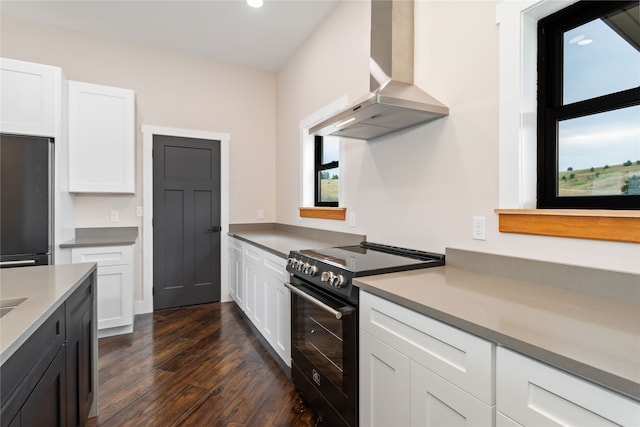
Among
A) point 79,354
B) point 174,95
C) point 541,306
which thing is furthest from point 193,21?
point 541,306

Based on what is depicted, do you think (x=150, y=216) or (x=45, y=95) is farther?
(x=150, y=216)

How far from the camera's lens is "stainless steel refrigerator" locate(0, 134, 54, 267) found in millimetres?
2494

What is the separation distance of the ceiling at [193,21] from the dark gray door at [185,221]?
3.66 feet

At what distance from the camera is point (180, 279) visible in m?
3.87

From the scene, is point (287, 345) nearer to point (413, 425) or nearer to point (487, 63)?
point (413, 425)

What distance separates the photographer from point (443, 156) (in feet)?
6.05

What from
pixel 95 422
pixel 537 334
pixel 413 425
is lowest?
pixel 95 422

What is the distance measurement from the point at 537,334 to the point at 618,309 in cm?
45

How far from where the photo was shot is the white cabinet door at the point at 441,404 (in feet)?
3.05

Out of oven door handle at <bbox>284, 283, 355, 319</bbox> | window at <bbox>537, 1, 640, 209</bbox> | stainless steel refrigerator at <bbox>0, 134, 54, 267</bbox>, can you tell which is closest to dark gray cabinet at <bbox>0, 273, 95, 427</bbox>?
oven door handle at <bbox>284, 283, 355, 319</bbox>

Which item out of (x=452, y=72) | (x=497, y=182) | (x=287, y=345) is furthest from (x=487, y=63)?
(x=287, y=345)

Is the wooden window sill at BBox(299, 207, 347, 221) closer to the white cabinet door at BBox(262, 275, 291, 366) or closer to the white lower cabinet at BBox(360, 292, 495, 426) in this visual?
the white cabinet door at BBox(262, 275, 291, 366)

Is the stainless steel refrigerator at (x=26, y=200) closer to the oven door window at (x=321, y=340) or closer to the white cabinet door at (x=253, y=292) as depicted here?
the white cabinet door at (x=253, y=292)

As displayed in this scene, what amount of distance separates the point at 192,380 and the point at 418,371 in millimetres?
1810
